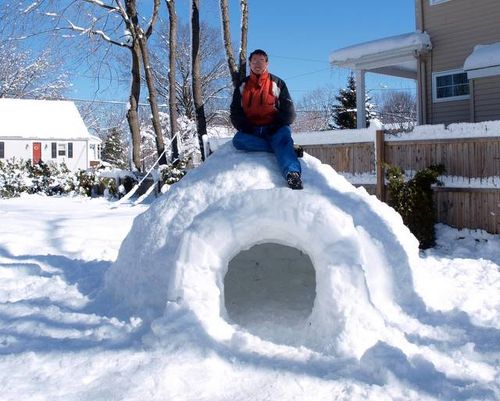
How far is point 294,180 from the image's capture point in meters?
4.46

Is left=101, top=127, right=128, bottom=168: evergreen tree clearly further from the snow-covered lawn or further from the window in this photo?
the snow-covered lawn

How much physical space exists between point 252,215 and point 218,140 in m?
10.3

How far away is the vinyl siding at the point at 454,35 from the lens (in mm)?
12383

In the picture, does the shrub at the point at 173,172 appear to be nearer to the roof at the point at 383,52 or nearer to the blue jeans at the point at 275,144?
the roof at the point at 383,52

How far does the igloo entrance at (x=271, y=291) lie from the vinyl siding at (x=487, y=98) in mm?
8072

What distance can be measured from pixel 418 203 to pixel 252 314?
13.7ft

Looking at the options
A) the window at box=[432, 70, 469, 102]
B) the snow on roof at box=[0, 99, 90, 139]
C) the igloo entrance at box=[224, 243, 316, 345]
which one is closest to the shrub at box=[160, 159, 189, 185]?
the window at box=[432, 70, 469, 102]

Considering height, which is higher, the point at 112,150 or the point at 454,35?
the point at 112,150

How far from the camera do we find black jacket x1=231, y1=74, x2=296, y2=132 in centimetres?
486

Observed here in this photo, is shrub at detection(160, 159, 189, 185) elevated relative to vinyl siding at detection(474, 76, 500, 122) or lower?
lower

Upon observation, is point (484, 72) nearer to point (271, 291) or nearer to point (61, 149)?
point (271, 291)

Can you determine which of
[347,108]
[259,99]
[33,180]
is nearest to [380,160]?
[259,99]

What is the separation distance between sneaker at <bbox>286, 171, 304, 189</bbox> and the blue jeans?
47mm

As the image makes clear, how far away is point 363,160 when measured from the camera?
990 cm
